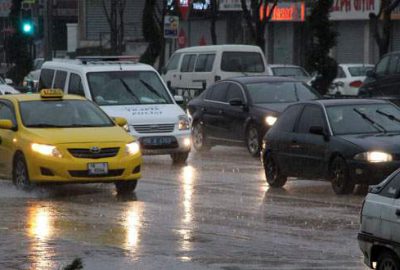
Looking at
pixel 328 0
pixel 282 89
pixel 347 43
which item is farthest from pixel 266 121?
pixel 347 43

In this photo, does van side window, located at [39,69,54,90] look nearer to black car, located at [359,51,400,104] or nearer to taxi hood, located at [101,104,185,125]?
taxi hood, located at [101,104,185,125]

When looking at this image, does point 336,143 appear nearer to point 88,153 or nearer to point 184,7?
point 88,153

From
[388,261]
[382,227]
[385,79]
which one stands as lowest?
[385,79]

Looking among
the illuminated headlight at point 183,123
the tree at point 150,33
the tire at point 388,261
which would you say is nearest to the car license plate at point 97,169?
the illuminated headlight at point 183,123

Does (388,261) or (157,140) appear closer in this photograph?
(388,261)

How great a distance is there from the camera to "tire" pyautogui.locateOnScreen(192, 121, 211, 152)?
27.6 metres

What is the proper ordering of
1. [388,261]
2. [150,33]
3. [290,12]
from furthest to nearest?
[290,12] → [150,33] → [388,261]

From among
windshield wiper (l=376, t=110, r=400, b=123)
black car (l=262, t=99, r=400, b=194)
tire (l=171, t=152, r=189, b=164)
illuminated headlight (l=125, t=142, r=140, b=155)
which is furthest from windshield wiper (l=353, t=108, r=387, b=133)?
tire (l=171, t=152, r=189, b=164)

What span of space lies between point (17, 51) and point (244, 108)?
76.3 feet

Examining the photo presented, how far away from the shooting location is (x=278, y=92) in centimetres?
2612

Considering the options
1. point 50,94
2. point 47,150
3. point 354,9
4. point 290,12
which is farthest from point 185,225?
point 290,12

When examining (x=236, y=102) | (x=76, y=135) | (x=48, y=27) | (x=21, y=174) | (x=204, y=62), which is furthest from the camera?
(x=48, y=27)

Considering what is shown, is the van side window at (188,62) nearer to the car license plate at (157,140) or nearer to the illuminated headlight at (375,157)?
the car license plate at (157,140)

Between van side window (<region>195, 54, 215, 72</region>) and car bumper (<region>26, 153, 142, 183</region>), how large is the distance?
55.5ft
